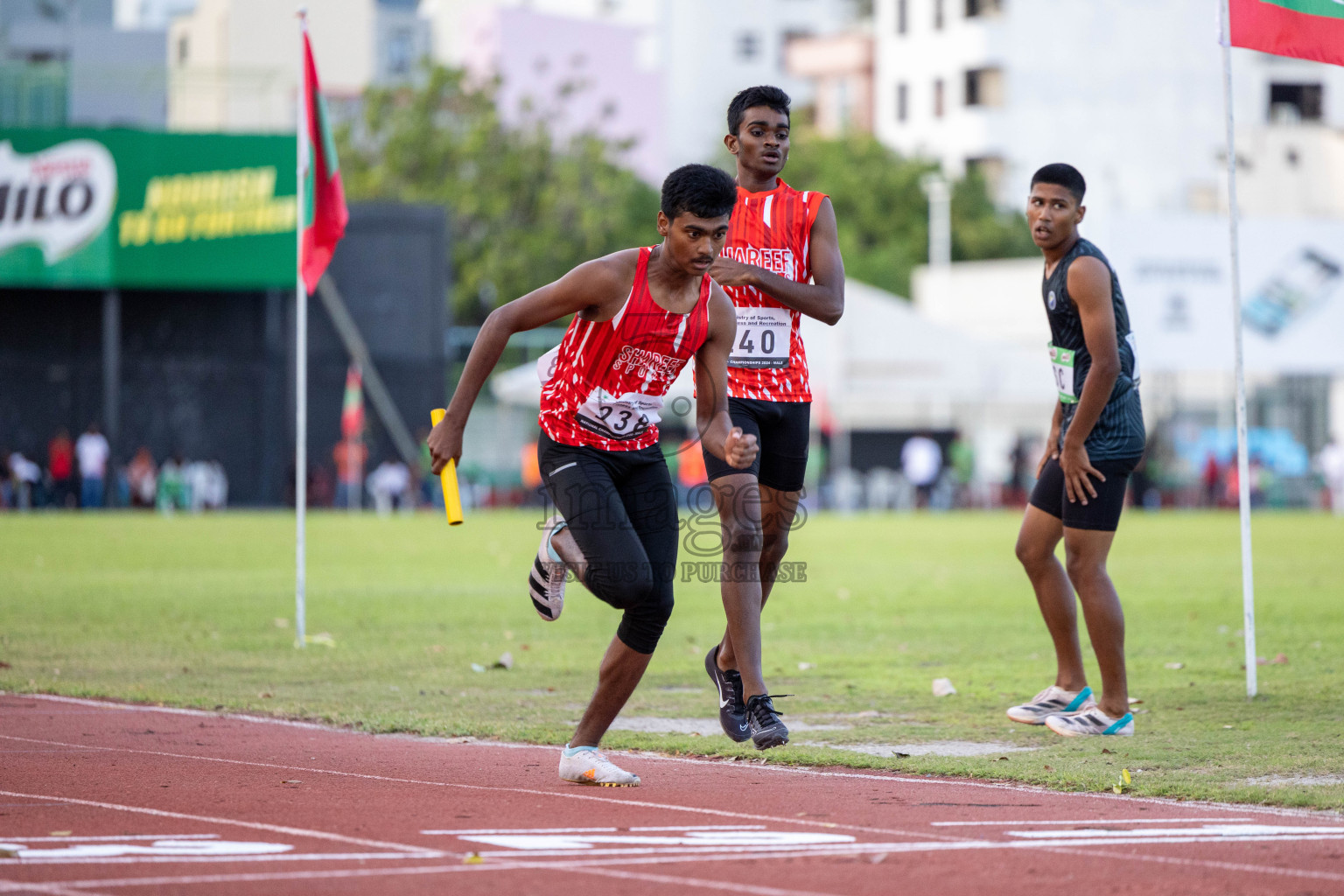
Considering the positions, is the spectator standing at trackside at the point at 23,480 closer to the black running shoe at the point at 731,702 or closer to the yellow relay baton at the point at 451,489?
the black running shoe at the point at 731,702

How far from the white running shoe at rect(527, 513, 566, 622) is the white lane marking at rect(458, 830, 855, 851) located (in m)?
1.34

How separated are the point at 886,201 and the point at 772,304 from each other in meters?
58.9

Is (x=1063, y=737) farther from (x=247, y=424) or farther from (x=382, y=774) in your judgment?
(x=247, y=424)

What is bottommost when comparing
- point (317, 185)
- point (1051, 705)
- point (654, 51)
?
point (1051, 705)

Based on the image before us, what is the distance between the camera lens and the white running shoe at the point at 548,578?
676 centimetres

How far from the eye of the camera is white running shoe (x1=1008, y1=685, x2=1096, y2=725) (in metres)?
8.35

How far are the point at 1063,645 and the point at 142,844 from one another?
4.76 metres

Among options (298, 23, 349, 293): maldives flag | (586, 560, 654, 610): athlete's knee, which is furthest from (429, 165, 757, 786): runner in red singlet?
(298, 23, 349, 293): maldives flag

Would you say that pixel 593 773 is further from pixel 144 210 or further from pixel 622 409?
pixel 144 210

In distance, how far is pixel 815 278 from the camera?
788 centimetres

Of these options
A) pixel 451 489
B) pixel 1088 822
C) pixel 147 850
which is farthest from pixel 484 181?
pixel 147 850

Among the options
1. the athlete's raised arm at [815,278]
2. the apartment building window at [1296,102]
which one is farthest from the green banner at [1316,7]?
the apartment building window at [1296,102]

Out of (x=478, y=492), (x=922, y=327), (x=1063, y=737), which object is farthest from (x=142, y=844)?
(x=478, y=492)

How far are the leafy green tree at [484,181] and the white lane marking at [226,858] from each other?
49.1 m
